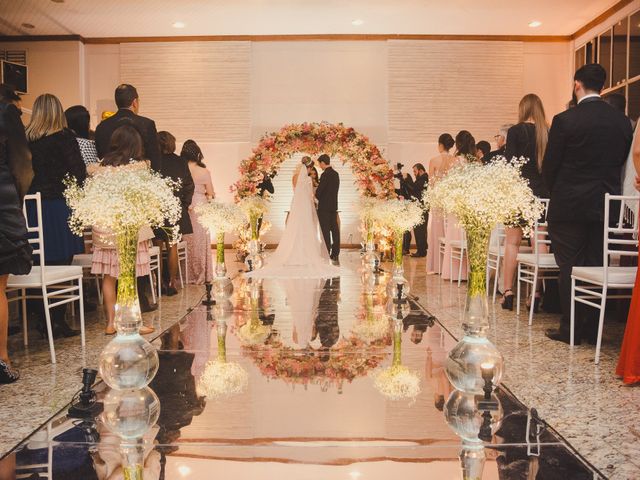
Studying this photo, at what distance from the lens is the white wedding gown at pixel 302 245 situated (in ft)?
28.8

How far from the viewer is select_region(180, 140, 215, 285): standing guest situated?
25.3ft

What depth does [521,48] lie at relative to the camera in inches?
516

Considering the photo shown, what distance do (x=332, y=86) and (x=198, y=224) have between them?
259 inches

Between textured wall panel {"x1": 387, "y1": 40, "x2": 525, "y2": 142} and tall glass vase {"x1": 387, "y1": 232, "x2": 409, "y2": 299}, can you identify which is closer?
tall glass vase {"x1": 387, "y1": 232, "x2": 409, "y2": 299}

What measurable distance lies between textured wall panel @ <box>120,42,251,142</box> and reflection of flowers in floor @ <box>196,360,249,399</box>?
10.0 m

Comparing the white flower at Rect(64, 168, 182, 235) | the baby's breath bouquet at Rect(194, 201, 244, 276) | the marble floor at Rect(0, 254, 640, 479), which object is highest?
the white flower at Rect(64, 168, 182, 235)

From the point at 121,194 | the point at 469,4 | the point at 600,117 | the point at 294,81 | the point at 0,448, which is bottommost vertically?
the point at 0,448

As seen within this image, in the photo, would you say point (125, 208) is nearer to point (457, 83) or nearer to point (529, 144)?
point (529, 144)

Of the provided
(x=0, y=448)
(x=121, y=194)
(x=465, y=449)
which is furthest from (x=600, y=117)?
(x=0, y=448)

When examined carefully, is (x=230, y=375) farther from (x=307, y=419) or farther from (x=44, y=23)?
(x=44, y=23)

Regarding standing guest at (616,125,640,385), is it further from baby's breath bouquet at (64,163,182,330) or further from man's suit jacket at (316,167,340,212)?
man's suit jacket at (316,167,340,212)

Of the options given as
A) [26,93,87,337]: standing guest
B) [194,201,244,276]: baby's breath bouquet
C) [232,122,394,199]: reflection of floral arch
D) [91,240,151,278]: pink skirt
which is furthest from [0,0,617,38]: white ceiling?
[91,240,151,278]: pink skirt

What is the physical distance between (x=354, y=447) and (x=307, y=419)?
0.38 m

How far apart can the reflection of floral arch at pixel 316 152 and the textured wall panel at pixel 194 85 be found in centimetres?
406
